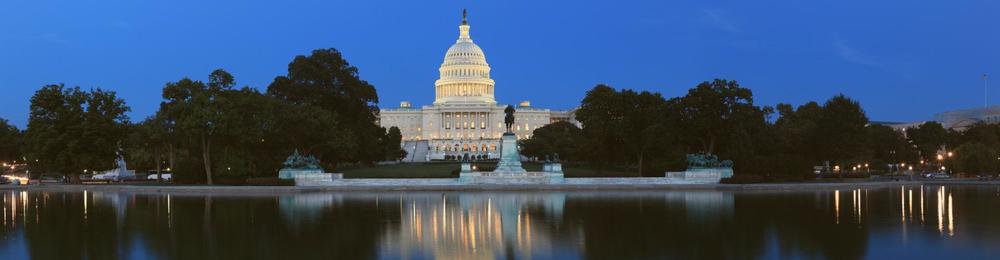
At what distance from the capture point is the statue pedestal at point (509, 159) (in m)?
57.8

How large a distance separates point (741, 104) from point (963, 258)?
47716 millimetres

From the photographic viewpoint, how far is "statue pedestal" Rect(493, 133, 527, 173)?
57750 mm

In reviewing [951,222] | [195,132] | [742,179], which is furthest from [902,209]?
[195,132]

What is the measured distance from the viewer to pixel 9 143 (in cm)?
8419

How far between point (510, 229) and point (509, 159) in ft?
106

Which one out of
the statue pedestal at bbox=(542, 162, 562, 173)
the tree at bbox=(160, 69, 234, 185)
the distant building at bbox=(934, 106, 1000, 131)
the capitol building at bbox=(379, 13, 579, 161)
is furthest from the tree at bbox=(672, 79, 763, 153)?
the capitol building at bbox=(379, 13, 579, 161)

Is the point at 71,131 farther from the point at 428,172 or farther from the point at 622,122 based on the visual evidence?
the point at 622,122

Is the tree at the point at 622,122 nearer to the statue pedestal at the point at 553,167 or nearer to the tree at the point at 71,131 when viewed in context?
the statue pedestal at the point at 553,167

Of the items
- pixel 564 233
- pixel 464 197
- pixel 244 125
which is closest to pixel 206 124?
pixel 244 125

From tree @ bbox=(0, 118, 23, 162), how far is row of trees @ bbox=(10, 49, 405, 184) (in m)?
18.2

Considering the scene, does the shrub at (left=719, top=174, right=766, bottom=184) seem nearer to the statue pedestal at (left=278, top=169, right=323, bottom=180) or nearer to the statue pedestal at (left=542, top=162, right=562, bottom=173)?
the statue pedestal at (left=542, top=162, right=562, bottom=173)

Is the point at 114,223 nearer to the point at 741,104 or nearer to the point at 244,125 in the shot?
the point at 244,125

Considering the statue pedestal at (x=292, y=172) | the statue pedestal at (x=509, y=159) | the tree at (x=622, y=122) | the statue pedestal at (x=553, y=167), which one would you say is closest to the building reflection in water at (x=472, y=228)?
the statue pedestal at (x=509, y=159)

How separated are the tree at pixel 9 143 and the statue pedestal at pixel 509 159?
49.5m
